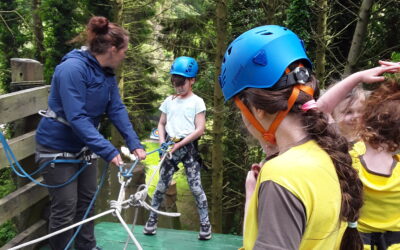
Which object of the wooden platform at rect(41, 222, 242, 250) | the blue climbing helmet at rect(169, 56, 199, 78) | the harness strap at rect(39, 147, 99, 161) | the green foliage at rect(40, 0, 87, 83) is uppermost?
the green foliage at rect(40, 0, 87, 83)

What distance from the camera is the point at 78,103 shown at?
A: 2.79 m

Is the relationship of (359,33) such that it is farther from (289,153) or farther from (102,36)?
(289,153)

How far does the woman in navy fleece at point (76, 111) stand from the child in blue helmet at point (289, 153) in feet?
5.59

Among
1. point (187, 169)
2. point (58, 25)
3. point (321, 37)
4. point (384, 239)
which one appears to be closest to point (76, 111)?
point (187, 169)

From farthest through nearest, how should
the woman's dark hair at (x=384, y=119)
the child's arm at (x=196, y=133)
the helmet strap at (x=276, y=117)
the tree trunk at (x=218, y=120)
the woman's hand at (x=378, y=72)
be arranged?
the tree trunk at (x=218, y=120)
the child's arm at (x=196, y=133)
the woman's dark hair at (x=384, y=119)
the woman's hand at (x=378, y=72)
the helmet strap at (x=276, y=117)

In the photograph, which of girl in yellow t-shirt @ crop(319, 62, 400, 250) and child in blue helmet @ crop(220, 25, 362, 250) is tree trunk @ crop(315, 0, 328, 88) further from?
child in blue helmet @ crop(220, 25, 362, 250)

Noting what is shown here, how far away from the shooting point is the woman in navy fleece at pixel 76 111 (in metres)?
2.80

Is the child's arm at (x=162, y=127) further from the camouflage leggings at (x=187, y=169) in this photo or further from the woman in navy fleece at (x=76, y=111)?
the woman in navy fleece at (x=76, y=111)

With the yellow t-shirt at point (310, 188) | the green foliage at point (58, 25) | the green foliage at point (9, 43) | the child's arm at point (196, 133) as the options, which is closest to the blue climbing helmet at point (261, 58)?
the yellow t-shirt at point (310, 188)

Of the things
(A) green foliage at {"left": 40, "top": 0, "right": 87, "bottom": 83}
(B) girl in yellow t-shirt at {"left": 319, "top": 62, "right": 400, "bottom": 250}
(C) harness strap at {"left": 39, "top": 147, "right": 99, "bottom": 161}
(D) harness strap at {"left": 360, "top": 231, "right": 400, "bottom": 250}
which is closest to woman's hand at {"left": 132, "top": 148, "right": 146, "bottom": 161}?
(C) harness strap at {"left": 39, "top": 147, "right": 99, "bottom": 161}

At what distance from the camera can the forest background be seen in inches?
295

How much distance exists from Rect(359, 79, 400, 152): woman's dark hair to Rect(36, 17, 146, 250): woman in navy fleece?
5.89 feet

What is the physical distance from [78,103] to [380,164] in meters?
2.06

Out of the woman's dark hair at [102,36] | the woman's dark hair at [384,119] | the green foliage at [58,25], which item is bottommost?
the woman's dark hair at [384,119]
